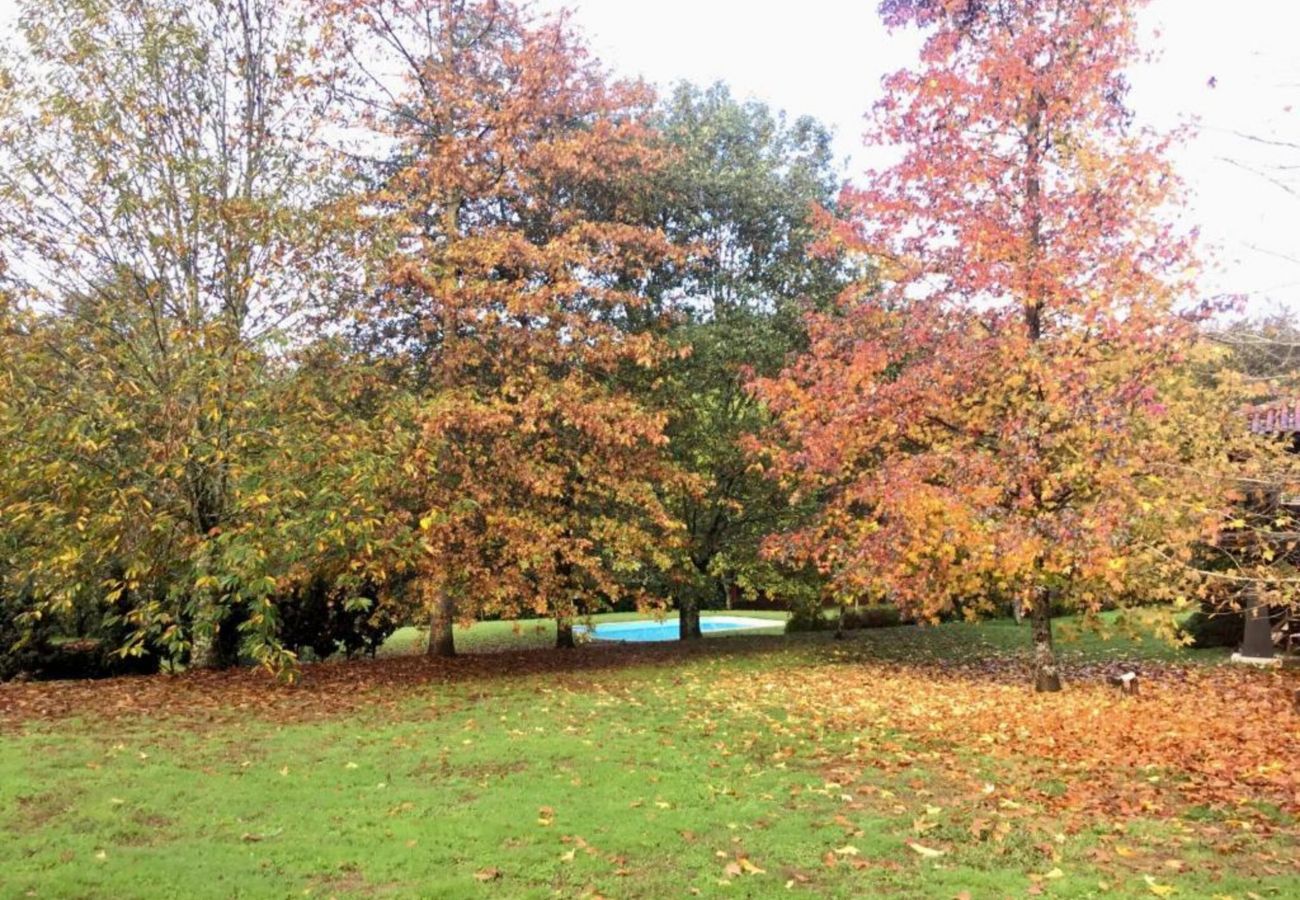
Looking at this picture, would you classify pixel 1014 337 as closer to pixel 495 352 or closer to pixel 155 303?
pixel 495 352

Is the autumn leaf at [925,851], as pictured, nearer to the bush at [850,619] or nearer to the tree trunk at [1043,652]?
the tree trunk at [1043,652]

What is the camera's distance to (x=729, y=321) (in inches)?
672

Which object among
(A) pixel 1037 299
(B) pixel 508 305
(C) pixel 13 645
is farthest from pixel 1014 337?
(C) pixel 13 645

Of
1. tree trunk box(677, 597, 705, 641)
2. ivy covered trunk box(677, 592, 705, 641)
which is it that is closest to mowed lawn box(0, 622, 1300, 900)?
ivy covered trunk box(677, 592, 705, 641)

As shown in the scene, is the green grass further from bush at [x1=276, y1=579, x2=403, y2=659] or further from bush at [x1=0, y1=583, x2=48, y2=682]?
bush at [x1=0, y1=583, x2=48, y2=682]

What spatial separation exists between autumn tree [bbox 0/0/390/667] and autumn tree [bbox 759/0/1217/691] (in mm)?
6852

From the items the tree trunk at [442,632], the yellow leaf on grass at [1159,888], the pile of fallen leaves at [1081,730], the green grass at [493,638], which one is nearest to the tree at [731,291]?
the green grass at [493,638]

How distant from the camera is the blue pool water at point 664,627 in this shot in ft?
90.9

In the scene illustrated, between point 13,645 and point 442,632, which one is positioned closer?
point 13,645

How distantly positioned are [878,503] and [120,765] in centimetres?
890

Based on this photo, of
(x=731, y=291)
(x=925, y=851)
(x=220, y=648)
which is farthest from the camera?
(x=731, y=291)

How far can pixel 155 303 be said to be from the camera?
11.0m

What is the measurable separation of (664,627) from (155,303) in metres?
20.8

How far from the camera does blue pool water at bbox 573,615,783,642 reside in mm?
27703
